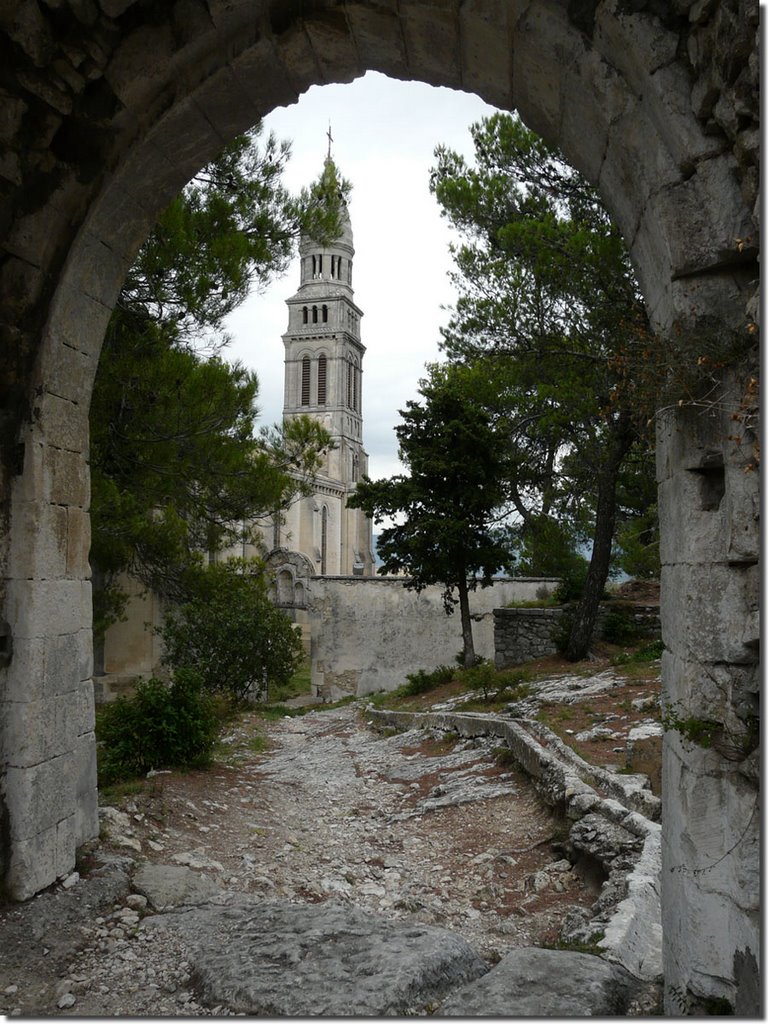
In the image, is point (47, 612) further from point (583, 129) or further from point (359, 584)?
point (359, 584)

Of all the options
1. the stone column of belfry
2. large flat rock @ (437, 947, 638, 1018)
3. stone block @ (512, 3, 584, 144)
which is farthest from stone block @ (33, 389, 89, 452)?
the stone column of belfry

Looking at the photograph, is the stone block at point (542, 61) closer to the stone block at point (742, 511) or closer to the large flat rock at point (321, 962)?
the stone block at point (742, 511)

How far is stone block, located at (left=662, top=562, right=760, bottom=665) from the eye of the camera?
2.58m

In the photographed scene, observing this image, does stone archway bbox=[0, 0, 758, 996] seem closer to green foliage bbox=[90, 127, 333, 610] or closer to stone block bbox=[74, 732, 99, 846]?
stone block bbox=[74, 732, 99, 846]

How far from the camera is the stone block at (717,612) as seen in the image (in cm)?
258

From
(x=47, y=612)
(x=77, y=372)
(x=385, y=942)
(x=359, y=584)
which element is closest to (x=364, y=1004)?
(x=385, y=942)

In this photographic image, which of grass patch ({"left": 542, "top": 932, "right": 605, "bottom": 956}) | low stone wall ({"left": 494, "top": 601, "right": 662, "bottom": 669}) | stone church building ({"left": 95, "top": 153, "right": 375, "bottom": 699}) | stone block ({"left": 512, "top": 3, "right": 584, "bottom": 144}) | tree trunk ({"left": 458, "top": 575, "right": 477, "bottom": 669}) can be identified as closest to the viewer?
stone block ({"left": 512, "top": 3, "right": 584, "bottom": 144})

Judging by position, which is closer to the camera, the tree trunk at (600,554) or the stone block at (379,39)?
the stone block at (379,39)

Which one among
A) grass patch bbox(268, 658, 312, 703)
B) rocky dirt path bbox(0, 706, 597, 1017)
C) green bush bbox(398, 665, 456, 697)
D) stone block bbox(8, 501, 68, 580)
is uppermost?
stone block bbox(8, 501, 68, 580)

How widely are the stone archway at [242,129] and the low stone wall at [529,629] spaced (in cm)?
1128

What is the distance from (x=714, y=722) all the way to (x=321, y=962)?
189 centimetres

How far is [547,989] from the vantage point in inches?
111

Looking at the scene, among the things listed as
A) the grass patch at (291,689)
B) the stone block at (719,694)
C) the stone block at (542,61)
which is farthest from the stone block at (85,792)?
the grass patch at (291,689)

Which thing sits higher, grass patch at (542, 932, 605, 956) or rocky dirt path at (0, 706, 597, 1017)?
grass patch at (542, 932, 605, 956)
